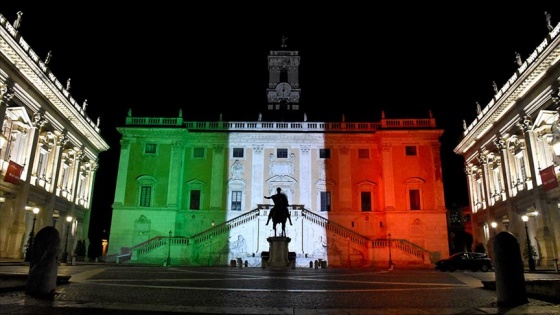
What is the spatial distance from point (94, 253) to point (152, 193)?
30.3ft

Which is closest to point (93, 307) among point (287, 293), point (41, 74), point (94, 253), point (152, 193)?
point (287, 293)

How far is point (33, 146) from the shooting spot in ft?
104

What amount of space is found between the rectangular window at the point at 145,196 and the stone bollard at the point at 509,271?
1562 inches

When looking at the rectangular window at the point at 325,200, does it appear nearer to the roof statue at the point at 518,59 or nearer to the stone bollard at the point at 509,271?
the roof statue at the point at 518,59

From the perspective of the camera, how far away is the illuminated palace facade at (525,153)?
2766 centimetres

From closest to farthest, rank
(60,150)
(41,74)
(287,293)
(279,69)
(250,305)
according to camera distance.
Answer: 1. (250,305)
2. (287,293)
3. (41,74)
4. (60,150)
5. (279,69)

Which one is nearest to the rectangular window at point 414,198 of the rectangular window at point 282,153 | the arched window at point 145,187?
the rectangular window at point 282,153

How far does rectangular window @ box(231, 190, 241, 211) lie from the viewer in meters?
43.2

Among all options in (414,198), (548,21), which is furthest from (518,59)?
(414,198)

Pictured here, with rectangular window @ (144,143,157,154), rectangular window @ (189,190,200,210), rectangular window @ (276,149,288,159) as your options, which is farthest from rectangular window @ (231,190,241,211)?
rectangular window @ (144,143,157,154)

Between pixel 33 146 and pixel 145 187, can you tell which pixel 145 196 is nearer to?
pixel 145 187

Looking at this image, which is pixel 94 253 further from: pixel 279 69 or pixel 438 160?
pixel 438 160

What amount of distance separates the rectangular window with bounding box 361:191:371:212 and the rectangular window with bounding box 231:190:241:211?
13172 mm

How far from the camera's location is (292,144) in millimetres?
44875
